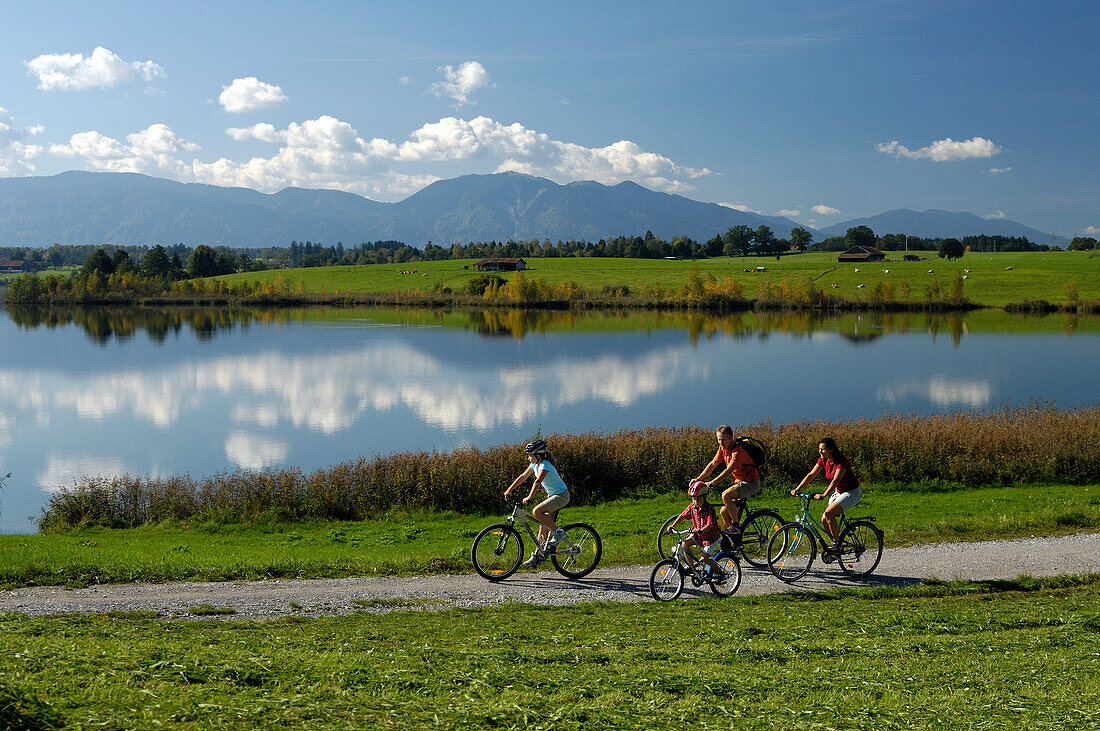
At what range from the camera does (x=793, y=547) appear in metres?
15.1

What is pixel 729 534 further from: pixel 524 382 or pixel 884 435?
pixel 524 382

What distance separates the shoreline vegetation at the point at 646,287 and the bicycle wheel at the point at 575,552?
127m

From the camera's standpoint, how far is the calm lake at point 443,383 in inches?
1564

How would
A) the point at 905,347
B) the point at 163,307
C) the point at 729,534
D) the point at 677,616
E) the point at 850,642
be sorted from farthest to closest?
the point at 163,307 < the point at 905,347 < the point at 729,534 < the point at 677,616 < the point at 850,642

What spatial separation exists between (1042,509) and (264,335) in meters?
95.8

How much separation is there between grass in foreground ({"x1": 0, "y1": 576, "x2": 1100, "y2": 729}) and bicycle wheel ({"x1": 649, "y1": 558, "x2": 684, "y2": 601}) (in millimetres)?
940

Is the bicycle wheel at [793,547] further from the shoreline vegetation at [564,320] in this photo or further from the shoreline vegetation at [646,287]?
the shoreline vegetation at [646,287]

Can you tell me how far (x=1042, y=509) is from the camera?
70.0 feet

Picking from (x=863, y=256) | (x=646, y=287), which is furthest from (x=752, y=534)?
(x=863, y=256)

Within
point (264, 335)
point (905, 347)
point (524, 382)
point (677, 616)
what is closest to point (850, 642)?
point (677, 616)

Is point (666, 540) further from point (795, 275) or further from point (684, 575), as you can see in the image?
point (795, 275)

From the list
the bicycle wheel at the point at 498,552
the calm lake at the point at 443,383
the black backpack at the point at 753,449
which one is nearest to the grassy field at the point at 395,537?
the bicycle wheel at the point at 498,552

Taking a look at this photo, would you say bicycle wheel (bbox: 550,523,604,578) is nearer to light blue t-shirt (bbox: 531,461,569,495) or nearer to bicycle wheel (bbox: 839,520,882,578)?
light blue t-shirt (bbox: 531,461,569,495)

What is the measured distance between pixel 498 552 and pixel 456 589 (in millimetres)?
1194
